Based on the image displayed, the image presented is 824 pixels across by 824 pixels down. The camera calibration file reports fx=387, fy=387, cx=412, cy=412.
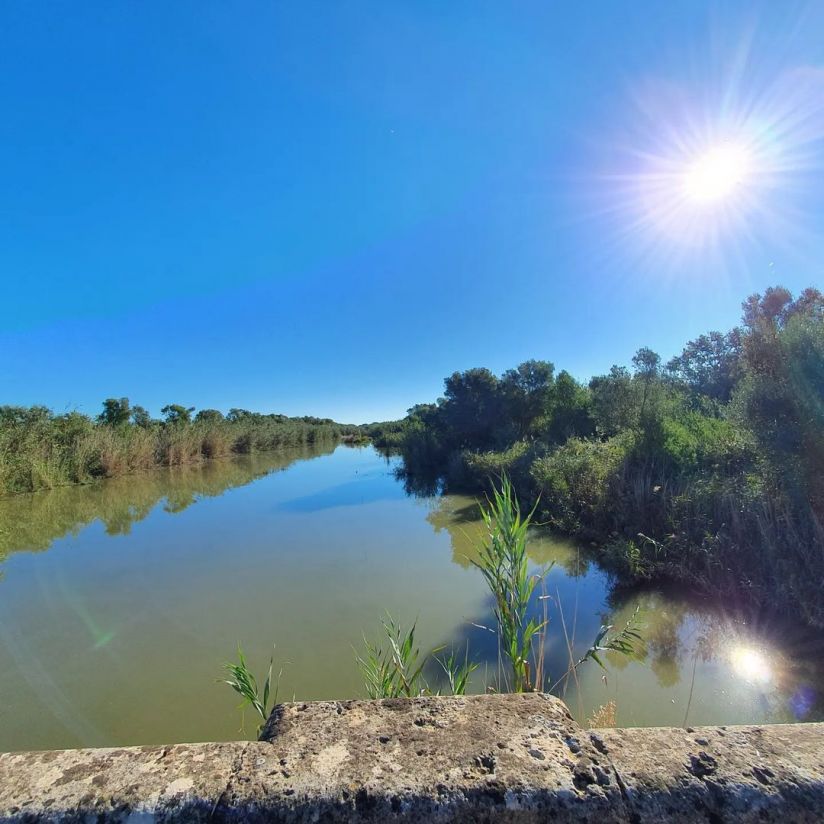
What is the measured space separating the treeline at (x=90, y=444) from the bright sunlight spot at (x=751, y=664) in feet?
52.9

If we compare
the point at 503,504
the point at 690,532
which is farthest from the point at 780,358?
the point at 503,504

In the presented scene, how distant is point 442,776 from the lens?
0.68m

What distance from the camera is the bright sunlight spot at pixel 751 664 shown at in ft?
10.5

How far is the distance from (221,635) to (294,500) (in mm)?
7857

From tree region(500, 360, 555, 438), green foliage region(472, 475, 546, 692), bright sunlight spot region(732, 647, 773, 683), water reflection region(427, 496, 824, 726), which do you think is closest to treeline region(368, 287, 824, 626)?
water reflection region(427, 496, 824, 726)

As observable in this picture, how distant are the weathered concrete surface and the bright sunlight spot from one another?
3486 millimetres

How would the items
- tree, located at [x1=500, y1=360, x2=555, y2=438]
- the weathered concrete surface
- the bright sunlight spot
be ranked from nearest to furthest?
the weathered concrete surface
the bright sunlight spot
tree, located at [x1=500, y1=360, x2=555, y2=438]

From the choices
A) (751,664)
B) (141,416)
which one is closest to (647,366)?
(751,664)

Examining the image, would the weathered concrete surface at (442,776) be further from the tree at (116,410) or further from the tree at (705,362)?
the tree at (116,410)

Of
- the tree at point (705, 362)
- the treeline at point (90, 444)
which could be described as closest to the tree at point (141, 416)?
the treeline at point (90, 444)

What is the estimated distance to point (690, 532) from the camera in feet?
17.2

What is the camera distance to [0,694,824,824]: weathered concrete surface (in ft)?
2.09

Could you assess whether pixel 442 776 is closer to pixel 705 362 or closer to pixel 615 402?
pixel 615 402

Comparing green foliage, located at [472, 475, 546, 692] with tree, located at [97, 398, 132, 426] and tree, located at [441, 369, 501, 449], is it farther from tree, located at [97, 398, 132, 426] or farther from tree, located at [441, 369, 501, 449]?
tree, located at [97, 398, 132, 426]
